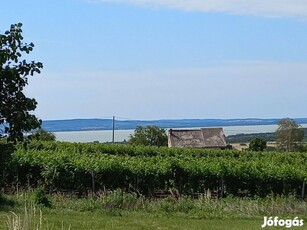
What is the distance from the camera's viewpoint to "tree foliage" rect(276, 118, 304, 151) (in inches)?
3159

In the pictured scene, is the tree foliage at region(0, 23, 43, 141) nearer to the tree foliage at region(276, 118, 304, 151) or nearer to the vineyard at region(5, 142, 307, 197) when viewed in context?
the vineyard at region(5, 142, 307, 197)

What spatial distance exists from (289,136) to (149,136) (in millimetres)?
20407

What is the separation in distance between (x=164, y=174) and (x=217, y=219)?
847 cm

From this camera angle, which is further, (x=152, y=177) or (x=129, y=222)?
(x=152, y=177)

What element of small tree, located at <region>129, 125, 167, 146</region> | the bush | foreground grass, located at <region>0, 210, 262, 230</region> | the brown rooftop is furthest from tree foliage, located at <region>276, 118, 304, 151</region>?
foreground grass, located at <region>0, 210, 262, 230</region>

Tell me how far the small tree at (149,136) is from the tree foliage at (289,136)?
666 inches

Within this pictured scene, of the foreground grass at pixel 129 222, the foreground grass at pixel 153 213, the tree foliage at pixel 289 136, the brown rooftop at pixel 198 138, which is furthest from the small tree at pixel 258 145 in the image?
the foreground grass at pixel 129 222

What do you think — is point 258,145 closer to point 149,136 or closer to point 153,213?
point 149,136

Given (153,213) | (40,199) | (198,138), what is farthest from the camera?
(198,138)

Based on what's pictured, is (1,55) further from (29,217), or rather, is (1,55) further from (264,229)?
(264,229)

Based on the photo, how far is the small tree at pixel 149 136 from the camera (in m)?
72.8

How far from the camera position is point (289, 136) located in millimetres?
80250

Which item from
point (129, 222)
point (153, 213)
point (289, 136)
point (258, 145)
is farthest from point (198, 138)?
point (129, 222)

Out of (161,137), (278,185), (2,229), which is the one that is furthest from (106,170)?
(161,137)
